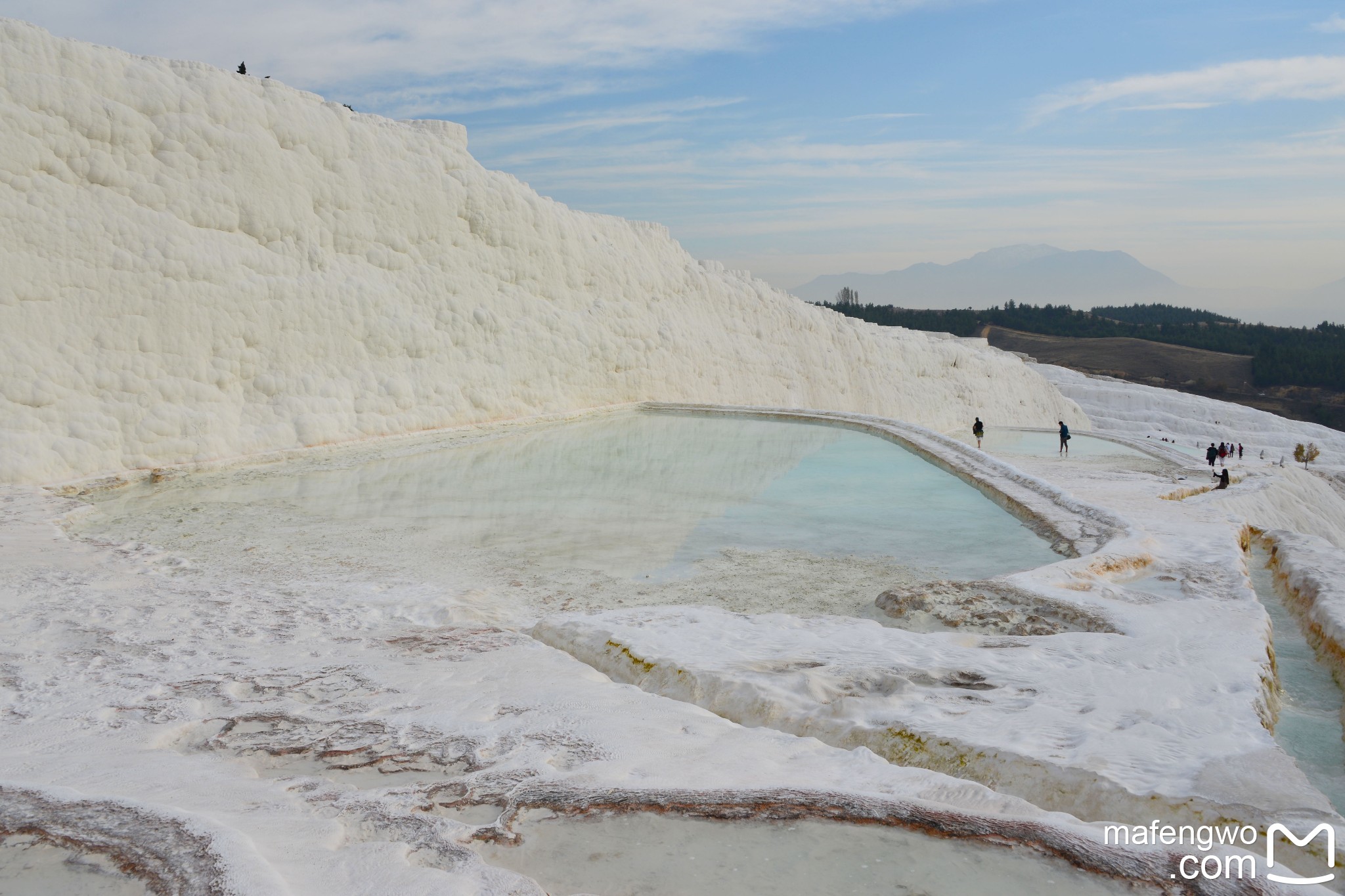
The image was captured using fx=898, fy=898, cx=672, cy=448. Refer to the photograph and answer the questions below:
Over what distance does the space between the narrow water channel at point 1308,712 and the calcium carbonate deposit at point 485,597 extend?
3 cm

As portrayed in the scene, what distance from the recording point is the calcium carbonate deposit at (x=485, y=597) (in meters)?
2.32

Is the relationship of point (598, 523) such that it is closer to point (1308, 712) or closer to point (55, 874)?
point (1308, 712)

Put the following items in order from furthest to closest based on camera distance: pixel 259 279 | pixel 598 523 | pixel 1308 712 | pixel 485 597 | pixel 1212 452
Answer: pixel 1212 452
pixel 259 279
pixel 598 523
pixel 485 597
pixel 1308 712

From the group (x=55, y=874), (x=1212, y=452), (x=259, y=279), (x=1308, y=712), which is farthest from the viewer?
(x=1212, y=452)

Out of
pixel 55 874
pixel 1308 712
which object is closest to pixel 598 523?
pixel 1308 712

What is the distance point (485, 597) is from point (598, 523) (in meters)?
2.28

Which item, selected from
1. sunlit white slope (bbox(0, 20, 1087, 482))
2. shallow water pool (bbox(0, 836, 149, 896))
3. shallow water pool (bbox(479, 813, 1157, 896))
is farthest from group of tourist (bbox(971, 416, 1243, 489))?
shallow water pool (bbox(0, 836, 149, 896))

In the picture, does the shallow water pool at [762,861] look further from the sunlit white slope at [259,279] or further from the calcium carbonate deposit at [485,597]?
the sunlit white slope at [259,279]

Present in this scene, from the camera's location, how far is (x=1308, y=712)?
157 inches

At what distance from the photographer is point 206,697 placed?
10.7 feet

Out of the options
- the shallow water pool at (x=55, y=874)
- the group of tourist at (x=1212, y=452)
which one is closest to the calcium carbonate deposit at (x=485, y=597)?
the shallow water pool at (x=55, y=874)

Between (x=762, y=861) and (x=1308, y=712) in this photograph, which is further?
(x=1308, y=712)

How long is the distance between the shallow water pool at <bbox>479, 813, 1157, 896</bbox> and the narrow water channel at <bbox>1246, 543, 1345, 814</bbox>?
164 centimetres

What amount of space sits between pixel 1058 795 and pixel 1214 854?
54cm
